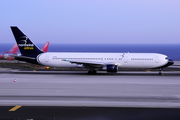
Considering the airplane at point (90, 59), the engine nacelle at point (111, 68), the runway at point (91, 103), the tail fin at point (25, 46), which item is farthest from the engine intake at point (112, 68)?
the tail fin at point (25, 46)

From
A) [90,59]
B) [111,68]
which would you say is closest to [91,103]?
[111,68]

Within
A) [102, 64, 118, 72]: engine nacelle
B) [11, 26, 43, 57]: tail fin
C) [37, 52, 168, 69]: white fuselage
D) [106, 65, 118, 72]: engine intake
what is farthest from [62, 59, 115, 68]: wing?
[11, 26, 43, 57]: tail fin

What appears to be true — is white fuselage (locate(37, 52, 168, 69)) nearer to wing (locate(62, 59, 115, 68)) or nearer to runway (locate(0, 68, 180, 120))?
wing (locate(62, 59, 115, 68))

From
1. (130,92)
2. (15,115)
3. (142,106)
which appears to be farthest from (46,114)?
(130,92)

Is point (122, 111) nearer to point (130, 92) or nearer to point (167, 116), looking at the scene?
point (167, 116)

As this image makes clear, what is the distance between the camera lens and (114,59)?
3234 cm

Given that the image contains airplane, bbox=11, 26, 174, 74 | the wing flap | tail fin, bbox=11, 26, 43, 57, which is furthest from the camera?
tail fin, bbox=11, 26, 43, 57

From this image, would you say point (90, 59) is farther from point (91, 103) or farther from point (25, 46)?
point (91, 103)

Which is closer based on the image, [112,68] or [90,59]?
[112,68]

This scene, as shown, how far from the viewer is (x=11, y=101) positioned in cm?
1555

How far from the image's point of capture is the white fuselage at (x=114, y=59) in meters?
32.2

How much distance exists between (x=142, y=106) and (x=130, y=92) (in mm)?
4904

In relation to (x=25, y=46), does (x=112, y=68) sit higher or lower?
lower

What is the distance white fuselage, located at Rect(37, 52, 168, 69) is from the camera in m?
32.2
